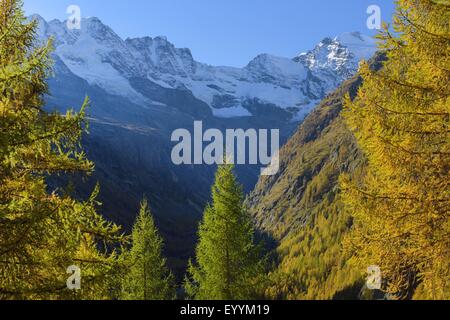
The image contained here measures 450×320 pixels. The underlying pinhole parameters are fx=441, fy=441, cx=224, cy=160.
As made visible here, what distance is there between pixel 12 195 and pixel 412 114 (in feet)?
28.4

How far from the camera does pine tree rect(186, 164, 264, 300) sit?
66.3 ft

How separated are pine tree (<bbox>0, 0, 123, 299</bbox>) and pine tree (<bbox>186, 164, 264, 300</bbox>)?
10279 millimetres

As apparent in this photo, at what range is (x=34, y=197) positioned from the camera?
30.0 feet

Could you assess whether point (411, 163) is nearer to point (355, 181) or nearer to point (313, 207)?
point (355, 181)

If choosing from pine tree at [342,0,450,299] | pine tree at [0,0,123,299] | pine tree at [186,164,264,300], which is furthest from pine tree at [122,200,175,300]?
pine tree at [342,0,450,299]

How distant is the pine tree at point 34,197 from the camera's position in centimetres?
799

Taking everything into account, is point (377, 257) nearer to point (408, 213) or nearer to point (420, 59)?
point (408, 213)

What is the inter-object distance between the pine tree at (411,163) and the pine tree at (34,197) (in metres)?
5.88

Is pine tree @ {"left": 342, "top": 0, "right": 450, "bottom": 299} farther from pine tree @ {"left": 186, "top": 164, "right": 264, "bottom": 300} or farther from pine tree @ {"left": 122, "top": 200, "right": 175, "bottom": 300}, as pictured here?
pine tree @ {"left": 122, "top": 200, "right": 175, "bottom": 300}

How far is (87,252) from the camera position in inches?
400

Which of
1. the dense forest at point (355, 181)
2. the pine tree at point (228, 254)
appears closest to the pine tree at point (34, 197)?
the dense forest at point (355, 181)

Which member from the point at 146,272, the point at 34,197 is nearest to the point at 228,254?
the point at 146,272

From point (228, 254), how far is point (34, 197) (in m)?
12.4

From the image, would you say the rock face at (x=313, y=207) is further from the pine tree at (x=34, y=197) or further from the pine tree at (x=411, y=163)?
the pine tree at (x=34, y=197)
